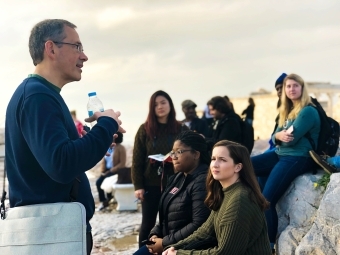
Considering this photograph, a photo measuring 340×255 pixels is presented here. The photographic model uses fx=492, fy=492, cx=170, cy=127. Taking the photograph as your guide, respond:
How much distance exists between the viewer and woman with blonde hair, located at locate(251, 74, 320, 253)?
5.16 meters

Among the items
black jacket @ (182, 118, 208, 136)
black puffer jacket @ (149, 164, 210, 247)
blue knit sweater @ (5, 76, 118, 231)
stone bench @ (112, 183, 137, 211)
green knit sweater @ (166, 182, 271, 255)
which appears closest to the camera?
blue knit sweater @ (5, 76, 118, 231)

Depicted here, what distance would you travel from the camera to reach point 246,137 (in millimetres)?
7109

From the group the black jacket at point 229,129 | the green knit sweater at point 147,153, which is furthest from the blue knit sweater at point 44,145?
the black jacket at point 229,129

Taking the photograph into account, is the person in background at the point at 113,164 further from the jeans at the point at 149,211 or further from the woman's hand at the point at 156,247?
the woman's hand at the point at 156,247

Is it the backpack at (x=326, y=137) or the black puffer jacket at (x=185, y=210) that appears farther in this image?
the backpack at (x=326, y=137)

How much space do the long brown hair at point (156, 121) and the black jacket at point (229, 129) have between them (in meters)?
1.32

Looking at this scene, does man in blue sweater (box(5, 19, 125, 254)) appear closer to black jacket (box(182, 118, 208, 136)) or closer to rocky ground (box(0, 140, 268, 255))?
rocky ground (box(0, 140, 268, 255))

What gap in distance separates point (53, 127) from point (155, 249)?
2340mm

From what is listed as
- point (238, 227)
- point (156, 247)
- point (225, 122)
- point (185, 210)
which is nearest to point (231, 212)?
point (238, 227)

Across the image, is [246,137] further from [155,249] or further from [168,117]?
[155,249]

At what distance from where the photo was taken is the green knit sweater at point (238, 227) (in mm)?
3238

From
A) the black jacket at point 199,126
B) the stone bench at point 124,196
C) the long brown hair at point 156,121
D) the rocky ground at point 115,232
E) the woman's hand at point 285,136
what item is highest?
the long brown hair at point 156,121

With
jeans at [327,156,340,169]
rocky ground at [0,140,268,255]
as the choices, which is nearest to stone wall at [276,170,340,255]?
jeans at [327,156,340,169]

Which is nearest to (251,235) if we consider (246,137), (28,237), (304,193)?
(28,237)
